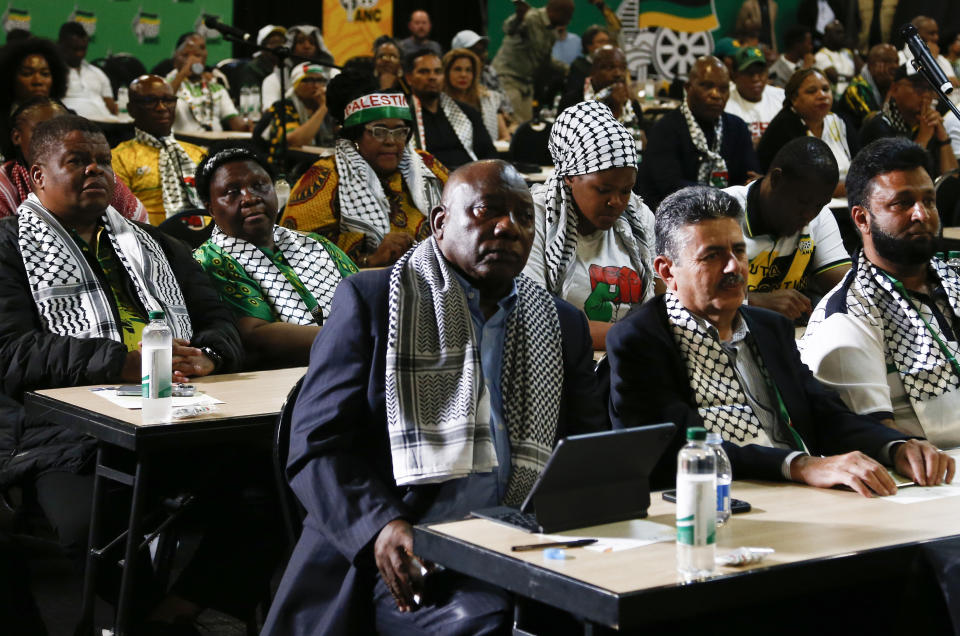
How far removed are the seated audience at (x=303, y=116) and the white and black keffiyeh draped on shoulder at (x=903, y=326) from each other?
513 centimetres

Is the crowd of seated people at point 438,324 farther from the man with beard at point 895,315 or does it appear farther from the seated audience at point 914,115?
the seated audience at point 914,115

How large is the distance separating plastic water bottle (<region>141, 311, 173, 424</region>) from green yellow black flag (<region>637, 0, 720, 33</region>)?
11738mm

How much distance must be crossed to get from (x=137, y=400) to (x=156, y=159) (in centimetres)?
377

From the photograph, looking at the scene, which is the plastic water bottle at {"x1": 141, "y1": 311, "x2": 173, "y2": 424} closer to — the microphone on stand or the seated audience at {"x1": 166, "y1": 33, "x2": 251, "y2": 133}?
the microphone on stand

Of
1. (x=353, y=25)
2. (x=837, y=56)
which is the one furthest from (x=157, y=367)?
(x=837, y=56)

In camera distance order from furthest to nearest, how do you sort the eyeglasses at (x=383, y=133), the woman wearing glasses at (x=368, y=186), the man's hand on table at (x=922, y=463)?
the eyeglasses at (x=383, y=133)
the woman wearing glasses at (x=368, y=186)
the man's hand on table at (x=922, y=463)

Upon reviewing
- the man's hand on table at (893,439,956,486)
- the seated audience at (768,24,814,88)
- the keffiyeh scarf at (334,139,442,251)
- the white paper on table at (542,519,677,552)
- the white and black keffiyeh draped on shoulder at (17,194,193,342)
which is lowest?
the white paper on table at (542,519,677,552)

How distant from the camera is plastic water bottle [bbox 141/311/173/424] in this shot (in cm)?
310

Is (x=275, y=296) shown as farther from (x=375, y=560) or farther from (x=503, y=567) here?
(x=503, y=567)

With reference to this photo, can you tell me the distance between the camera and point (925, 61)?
144 inches

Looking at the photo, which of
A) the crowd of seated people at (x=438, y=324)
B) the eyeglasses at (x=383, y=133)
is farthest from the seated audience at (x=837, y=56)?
the eyeglasses at (x=383, y=133)

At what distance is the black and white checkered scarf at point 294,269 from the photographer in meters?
4.06

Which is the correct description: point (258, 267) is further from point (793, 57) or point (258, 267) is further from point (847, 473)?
point (793, 57)

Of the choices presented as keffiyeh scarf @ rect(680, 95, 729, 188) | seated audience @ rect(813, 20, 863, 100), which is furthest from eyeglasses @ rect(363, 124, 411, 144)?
seated audience @ rect(813, 20, 863, 100)
